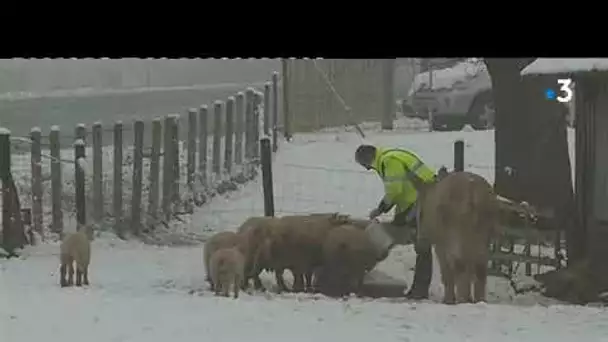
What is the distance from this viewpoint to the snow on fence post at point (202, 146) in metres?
6.73

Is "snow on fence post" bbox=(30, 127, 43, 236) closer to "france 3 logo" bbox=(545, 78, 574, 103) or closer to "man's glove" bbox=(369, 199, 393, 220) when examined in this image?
"man's glove" bbox=(369, 199, 393, 220)

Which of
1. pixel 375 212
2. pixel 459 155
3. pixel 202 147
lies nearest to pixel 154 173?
pixel 202 147

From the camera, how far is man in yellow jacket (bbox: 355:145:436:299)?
6566mm

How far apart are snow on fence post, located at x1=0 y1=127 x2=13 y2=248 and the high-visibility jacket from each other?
6.34 feet

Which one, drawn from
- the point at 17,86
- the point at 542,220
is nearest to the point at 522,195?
the point at 542,220

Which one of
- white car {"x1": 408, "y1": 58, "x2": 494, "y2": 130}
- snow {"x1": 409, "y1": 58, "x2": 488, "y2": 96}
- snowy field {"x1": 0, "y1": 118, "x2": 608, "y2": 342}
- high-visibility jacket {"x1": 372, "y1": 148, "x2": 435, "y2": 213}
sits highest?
snow {"x1": 409, "y1": 58, "x2": 488, "y2": 96}

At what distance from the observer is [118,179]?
6.76 m

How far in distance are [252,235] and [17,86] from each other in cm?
148

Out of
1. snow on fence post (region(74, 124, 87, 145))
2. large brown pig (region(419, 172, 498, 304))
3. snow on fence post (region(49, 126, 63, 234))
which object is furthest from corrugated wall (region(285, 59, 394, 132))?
snow on fence post (region(49, 126, 63, 234))

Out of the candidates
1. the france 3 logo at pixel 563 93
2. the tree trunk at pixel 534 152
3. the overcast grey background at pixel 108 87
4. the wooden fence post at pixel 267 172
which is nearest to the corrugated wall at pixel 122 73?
the overcast grey background at pixel 108 87

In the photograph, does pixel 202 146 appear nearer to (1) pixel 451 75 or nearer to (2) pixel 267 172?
(2) pixel 267 172

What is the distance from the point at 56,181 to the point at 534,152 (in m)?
2.56

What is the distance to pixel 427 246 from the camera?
21.9 feet

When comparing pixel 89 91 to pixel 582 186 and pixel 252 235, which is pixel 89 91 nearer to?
pixel 252 235
